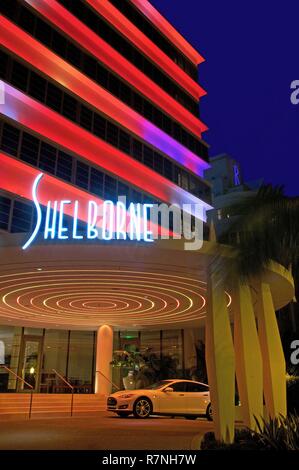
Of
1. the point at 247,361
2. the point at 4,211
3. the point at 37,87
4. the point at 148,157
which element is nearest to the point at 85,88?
the point at 37,87

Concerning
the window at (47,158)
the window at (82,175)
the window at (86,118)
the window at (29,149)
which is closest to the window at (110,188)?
the window at (82,175)

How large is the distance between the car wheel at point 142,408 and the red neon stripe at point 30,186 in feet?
31.8

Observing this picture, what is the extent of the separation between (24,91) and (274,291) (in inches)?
716

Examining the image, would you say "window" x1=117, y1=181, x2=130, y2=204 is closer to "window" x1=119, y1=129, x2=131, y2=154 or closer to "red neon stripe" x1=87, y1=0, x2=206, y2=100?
"window" x1=119, y1=129, x2=131, y2=154

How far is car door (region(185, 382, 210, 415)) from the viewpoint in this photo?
18250mm

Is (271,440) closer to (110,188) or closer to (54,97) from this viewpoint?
(110,188)

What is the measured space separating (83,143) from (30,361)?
1437cm

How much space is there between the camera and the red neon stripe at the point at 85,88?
25.8 m

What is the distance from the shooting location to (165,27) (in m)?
41.3

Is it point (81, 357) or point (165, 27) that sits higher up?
point (165, 27)

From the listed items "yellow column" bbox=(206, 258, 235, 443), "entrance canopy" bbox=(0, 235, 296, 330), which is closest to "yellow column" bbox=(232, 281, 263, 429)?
"yellow column" bbox=(206, 258, 235, 443)

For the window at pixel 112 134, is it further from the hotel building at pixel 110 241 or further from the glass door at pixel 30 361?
the glass door at pixel 30 361

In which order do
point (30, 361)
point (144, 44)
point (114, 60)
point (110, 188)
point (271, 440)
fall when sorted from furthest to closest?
point (144, 44), point (114, 60), point (110, 188), point (30, 361), point (271, 440)

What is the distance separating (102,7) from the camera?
3344cm
